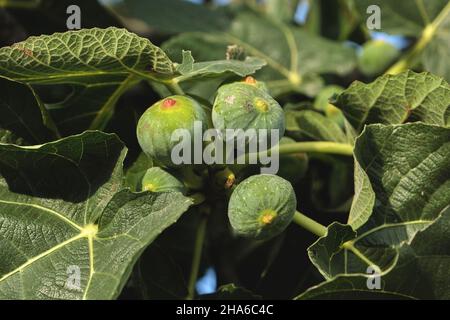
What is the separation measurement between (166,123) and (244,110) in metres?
0.13

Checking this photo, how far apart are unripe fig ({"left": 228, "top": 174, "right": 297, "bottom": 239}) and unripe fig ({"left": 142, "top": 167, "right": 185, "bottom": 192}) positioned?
10 cm

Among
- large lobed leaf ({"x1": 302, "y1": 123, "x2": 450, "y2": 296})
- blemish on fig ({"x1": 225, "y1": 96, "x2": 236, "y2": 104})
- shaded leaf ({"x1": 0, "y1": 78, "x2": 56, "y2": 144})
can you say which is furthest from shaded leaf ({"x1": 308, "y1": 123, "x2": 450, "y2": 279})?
shaded leaf ({"x1": 0, "y1": 78, "x2": 56, "y2": 144})

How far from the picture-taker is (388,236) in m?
1.32

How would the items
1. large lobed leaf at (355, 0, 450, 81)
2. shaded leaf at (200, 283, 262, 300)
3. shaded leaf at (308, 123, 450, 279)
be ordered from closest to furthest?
1. shaded leaf at (308, 123, 450, 279)
2. shaded leaf at (200, 283, 262, 300)
3. large lobed leaf at (355, 0, 450, 81)

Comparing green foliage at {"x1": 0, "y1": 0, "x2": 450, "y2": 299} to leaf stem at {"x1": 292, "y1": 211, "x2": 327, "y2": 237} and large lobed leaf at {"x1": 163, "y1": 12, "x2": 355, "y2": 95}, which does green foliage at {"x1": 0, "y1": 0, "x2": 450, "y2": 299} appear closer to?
leaf stem at {"x1": 292, "y1": 211, "x2": 327, "y2": 237}

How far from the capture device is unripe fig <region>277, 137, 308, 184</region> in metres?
1.47

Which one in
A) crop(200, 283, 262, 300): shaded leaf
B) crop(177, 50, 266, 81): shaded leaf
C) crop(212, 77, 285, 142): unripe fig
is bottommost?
crop(200, 283, 262, 300): shaded leaf

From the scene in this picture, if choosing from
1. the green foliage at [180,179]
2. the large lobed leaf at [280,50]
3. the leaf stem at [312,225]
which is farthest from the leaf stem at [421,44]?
the leaf stem at [312,225]

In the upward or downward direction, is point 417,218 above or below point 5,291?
above

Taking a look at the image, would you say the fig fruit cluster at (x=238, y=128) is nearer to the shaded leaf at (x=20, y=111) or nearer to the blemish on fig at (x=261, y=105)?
the blemish on fig at (x=261, y=105)

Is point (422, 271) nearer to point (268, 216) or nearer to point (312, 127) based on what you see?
point (268, 216)
